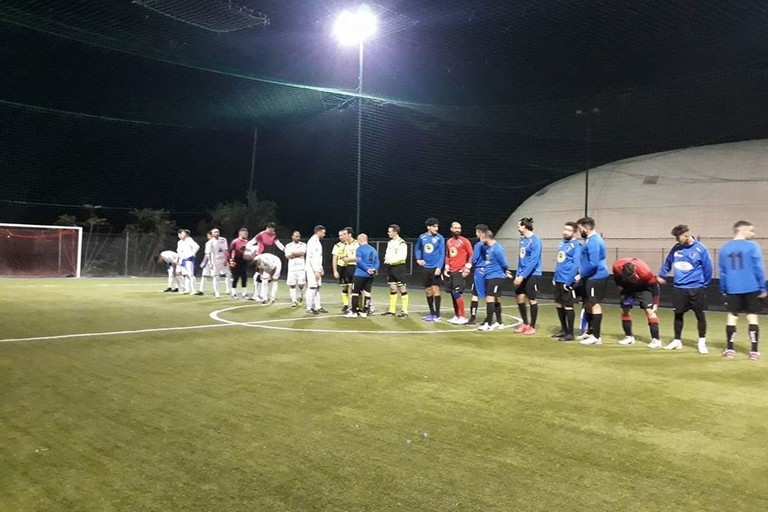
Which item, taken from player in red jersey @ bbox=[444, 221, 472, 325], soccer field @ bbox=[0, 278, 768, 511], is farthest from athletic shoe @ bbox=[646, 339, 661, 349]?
player in red jersey @ bbox=[444, 221, 472, 325]

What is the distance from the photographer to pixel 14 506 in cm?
307

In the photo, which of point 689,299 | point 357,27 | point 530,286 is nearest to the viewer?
point 689,299

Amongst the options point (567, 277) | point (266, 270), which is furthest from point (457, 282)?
point (266, 270)

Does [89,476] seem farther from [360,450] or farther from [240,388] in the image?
[240,388]

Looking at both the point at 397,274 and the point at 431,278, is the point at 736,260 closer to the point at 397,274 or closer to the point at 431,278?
the point at 431,278

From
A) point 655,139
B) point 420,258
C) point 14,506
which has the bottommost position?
point 14,506

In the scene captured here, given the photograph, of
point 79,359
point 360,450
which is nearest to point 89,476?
point 360,450

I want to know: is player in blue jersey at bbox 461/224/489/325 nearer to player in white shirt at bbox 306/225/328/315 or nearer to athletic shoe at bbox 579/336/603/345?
athletic shoe at bbox 579/336/603/345

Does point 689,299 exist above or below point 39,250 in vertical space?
below

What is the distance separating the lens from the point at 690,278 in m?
A: 8.77

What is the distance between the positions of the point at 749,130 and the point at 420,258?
21.9 meters

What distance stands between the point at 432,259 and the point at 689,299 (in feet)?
16.3

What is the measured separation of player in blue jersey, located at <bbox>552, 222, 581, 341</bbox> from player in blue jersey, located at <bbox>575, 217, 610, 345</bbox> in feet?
0.62

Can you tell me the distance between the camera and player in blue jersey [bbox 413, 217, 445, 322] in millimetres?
12164
